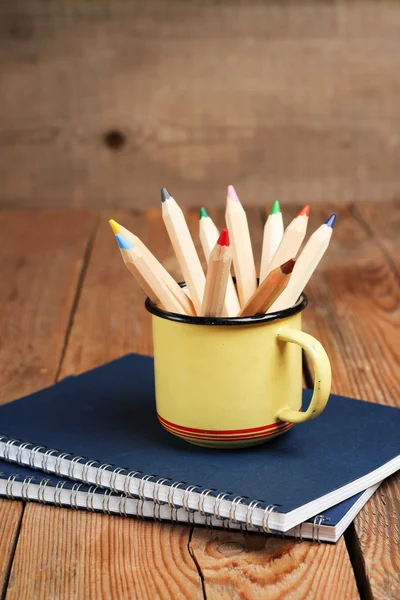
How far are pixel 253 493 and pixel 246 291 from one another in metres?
0.17

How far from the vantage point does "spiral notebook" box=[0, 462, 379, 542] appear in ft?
1.72

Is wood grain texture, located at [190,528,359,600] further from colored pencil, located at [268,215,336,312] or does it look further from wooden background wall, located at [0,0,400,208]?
wooden background wall, located at [0,0,400,208]

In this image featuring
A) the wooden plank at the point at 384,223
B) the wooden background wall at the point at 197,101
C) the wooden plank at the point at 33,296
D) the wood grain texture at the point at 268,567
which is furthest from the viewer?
the wooden background wall at the point at 197,101

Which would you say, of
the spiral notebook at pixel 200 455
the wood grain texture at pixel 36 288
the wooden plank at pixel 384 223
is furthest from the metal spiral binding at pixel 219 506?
the wooden plank at pixel 384 223

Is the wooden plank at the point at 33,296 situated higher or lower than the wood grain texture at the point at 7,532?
higher

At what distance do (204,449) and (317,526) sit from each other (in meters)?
0.11

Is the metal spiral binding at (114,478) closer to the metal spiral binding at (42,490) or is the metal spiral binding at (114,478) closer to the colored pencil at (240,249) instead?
the metal spiral binding at (42,490)

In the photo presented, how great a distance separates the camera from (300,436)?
0.63 meters

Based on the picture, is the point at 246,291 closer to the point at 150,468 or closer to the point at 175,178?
the point at 150,468

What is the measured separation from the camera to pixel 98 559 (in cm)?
52

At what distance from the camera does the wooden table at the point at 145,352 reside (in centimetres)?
49

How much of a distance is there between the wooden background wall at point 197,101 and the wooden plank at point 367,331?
0.73 ft

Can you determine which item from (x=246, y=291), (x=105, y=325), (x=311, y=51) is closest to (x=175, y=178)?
(x=311, y=51)

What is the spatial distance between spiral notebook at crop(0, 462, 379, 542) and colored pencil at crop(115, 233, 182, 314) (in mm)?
134
